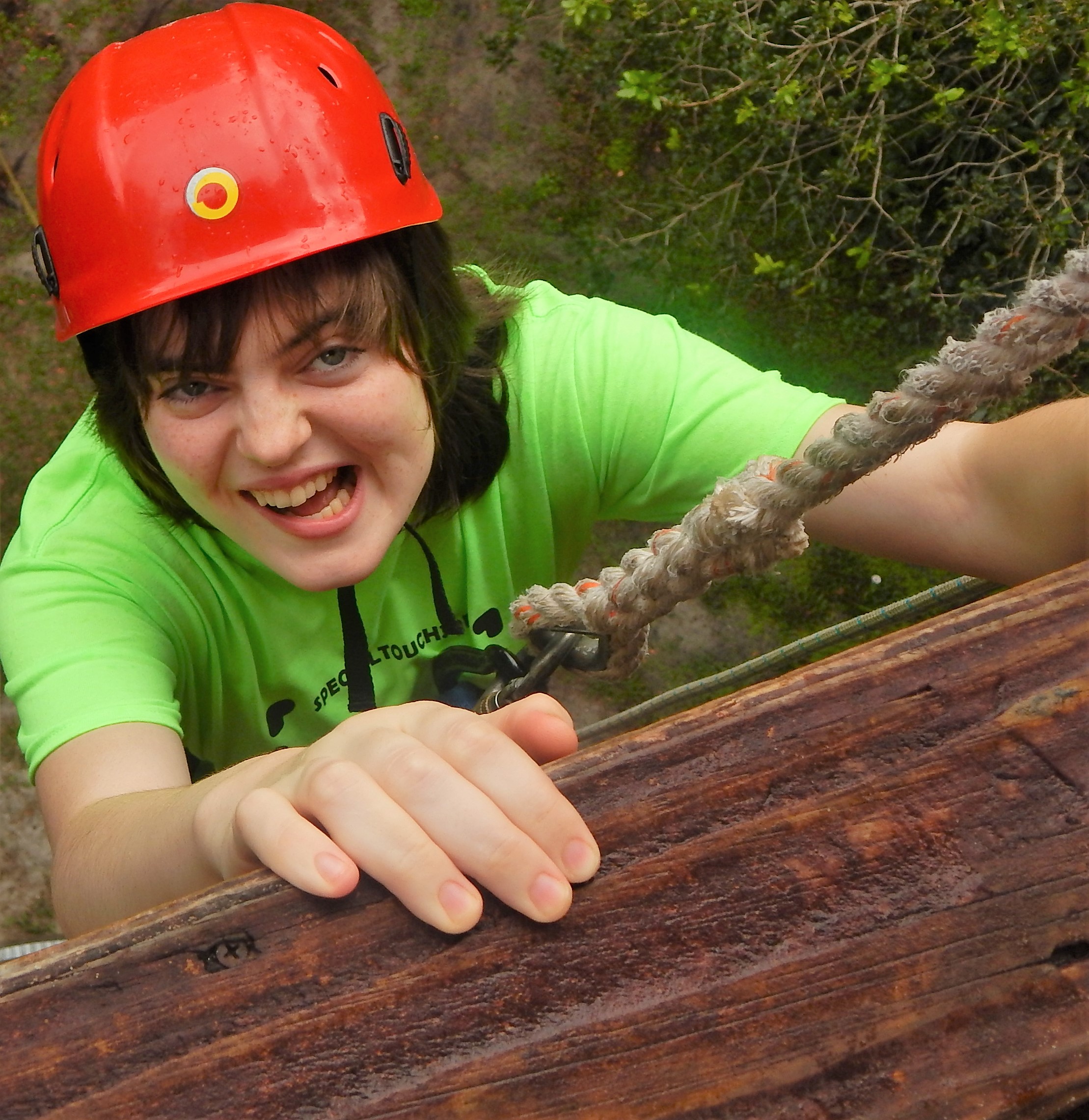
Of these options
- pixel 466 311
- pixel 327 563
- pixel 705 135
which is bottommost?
pixel 327 563

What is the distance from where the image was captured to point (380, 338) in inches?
54.2

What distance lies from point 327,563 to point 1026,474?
3.27 feet

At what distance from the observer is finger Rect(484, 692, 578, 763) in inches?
31.5

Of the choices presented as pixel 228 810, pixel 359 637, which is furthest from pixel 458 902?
pixel 359 637

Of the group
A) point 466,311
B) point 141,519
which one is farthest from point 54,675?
point 466,311

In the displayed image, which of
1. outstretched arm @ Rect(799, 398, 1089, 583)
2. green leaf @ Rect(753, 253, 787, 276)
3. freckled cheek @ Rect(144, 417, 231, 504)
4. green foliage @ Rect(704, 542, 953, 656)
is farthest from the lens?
green foliage @ Rect(704, 542, 953, 656)

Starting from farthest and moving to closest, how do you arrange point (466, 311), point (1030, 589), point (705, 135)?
1. point (705, 135)
2. point (466, 311)
3. point (1030, 589)

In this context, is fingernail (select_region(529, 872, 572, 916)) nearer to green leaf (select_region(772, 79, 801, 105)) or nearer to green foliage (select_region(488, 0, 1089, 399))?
green foliage (select_region(488, 0, 1089, 399))

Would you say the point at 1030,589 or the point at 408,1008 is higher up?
the point at 1030,589

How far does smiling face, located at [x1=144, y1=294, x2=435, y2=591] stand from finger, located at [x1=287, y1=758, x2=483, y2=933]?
0.63 meters

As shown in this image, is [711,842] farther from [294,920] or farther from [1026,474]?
[1026,474]

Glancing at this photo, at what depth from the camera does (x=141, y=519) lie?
166 cm

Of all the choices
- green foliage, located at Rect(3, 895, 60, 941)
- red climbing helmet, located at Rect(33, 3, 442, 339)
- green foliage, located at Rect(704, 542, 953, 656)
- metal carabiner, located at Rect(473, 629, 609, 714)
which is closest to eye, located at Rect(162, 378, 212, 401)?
red climbing helmet, located at Rect(33, 3, 442, 339)

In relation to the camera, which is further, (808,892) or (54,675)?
(54,675)
